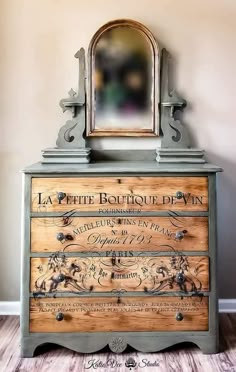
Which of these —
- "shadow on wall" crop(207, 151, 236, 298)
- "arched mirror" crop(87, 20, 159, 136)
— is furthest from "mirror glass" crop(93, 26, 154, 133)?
"shadow on wall" crop(207, 151, 236, 298)

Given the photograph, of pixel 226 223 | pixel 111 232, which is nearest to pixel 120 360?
pixel 111 232

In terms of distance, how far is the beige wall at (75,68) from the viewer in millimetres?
2578

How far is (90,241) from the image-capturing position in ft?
6.86

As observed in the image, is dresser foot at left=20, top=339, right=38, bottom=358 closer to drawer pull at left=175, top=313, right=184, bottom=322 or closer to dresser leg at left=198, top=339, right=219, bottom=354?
drawer pull at left=175, top=313, right=184, bottom=322

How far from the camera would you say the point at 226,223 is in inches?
104

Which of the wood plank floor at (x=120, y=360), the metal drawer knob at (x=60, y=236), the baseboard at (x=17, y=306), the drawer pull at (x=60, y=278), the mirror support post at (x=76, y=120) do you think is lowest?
the wood plank floor at (x=120, y=360)

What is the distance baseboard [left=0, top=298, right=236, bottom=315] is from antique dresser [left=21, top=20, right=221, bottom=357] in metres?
0.58

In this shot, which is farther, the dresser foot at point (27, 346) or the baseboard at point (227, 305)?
the baseboard at point (227, 305)

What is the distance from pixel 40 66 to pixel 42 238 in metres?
1.14

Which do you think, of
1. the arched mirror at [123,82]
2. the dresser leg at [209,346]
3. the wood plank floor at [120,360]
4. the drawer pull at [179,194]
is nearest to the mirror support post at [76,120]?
the arched mirror at [123,82]

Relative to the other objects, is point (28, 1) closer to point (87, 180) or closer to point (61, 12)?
point (61, 12)

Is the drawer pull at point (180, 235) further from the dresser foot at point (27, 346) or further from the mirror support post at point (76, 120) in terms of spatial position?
the dresser foot at point (27, 346)

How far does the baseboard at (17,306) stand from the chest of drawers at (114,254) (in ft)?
1.90

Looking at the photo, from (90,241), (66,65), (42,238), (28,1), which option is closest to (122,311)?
(90,241)
